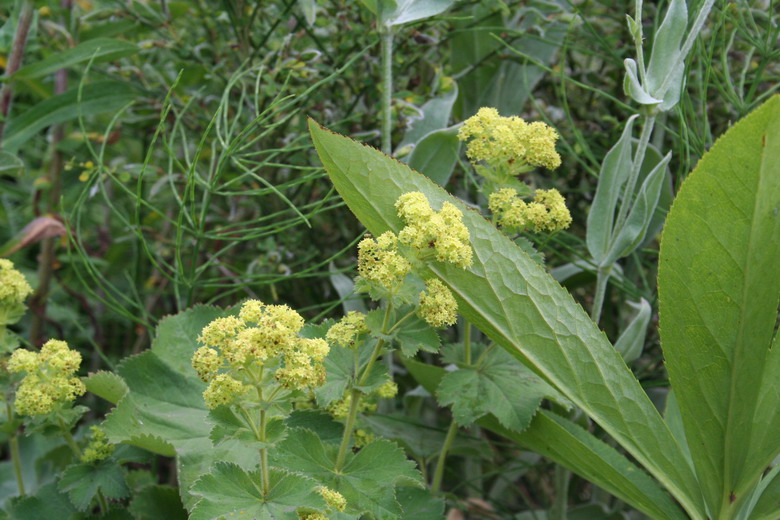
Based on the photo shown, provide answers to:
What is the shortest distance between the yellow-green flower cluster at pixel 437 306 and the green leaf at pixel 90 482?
550 mm

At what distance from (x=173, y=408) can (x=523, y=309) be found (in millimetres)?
585

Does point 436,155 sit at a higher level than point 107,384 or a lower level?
higher

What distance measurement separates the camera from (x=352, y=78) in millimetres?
1729

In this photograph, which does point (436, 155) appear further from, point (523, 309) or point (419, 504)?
point (419, 504)

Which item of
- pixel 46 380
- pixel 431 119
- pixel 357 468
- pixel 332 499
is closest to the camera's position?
pixel 332 499

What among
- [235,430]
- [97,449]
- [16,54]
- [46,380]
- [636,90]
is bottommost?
[97,449]

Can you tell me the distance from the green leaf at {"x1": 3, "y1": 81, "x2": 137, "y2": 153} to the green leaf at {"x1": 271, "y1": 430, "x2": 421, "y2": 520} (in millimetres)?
1043

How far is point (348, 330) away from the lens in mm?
919

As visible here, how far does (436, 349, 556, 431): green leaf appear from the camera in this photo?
3.58ft

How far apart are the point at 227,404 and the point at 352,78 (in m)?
1.06

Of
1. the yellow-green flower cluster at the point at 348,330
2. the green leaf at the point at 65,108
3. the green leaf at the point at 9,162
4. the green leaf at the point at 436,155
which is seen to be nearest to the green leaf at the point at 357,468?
the yellow-green flower cluster at the point at 348,330

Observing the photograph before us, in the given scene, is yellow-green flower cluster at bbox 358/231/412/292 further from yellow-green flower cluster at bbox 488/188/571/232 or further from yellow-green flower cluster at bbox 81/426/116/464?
yellow-green flower cluster at bbox 81/426/116/464

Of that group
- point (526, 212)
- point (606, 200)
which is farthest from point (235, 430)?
point (606, 200)

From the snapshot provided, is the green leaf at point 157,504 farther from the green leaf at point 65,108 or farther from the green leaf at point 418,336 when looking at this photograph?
the green leaf at point 65,108
